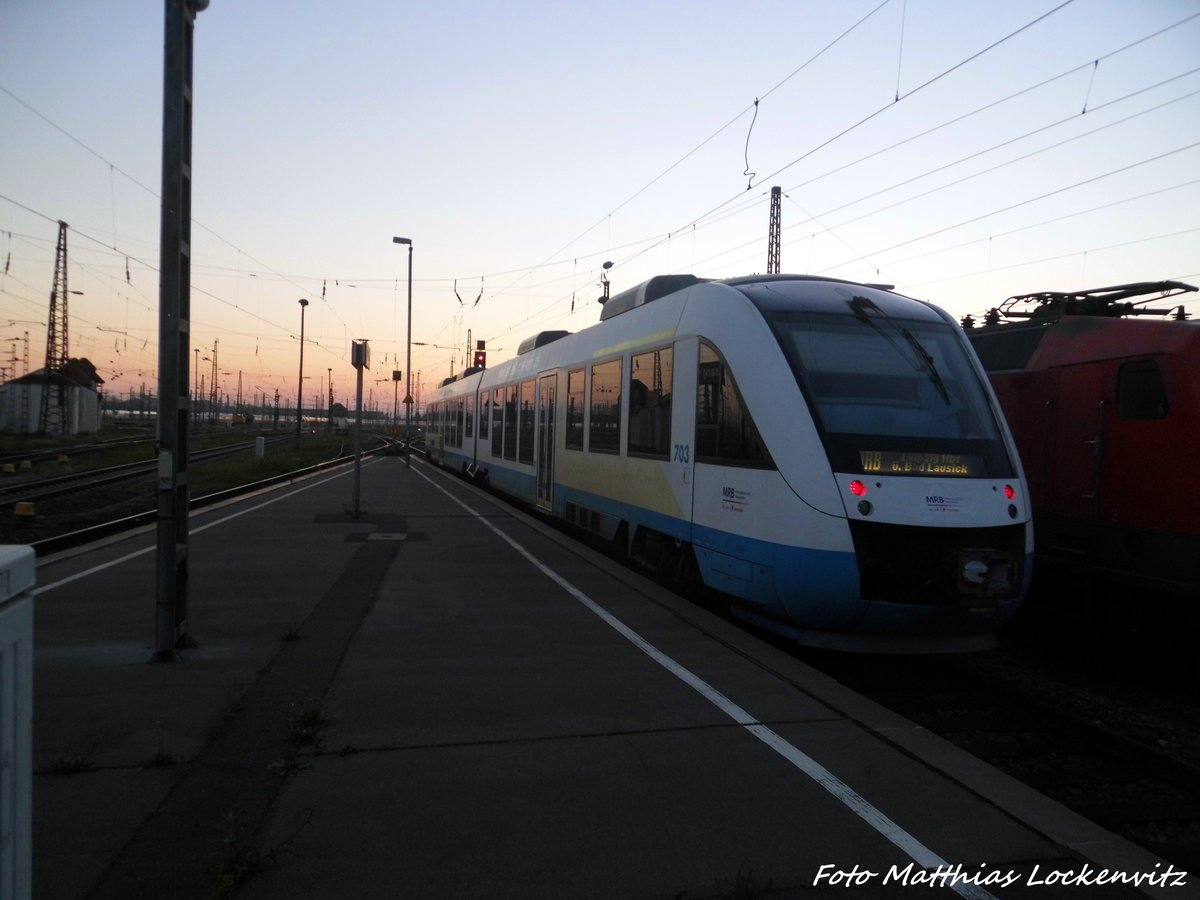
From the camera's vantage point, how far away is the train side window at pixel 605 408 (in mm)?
11188

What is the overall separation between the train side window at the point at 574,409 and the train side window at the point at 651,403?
242 centimetres

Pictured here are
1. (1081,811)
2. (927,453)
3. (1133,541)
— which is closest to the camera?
(1081,811)

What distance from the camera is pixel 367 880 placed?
3424 mm

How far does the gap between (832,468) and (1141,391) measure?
299 cm

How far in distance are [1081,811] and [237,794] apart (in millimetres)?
4265

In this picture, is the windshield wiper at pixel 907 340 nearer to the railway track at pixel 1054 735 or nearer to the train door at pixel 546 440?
the railway track at pixel 1054 735

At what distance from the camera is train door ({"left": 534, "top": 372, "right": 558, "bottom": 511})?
14.8 metres

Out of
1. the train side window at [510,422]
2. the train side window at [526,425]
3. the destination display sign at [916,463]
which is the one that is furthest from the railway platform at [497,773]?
the train side window at [510,422]

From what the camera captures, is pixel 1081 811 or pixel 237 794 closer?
pixel 237 794

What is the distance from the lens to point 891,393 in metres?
7.18

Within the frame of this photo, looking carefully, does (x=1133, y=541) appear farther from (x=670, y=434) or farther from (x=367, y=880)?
(x=367, y=880)

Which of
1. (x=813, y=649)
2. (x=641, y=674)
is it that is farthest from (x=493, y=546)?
(x=641, y=674)

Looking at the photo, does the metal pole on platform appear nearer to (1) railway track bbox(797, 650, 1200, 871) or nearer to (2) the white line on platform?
(2) the white line on platform

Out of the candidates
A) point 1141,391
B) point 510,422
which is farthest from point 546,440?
point 1141,391
